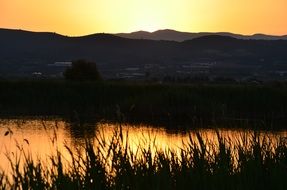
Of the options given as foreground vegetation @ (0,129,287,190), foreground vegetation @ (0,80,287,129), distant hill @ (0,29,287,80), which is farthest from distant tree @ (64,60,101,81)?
distant hill @ (0,29,287,80)

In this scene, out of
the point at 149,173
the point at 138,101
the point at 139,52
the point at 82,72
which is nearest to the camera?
the point at 149,173

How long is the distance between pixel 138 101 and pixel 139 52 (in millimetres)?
92384

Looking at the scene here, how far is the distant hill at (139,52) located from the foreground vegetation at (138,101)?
65.5 metres

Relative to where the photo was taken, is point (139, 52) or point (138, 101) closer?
point (138, 101)

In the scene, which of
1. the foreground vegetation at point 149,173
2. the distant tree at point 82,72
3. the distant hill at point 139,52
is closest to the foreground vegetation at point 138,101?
the distant tree at point 82,72

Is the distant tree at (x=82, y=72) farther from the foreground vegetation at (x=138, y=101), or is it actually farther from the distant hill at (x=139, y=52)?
the distant hill at (x=139, y=52)

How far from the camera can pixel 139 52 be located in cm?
12375

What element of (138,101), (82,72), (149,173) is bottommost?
(138,101)

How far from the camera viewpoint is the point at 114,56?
118312mm

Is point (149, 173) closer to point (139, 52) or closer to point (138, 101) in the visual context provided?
point (138, 101)

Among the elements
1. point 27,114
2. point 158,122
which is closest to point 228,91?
point 158,122

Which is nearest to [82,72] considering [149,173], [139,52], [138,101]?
[138,101]

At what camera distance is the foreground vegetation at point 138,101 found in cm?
3017

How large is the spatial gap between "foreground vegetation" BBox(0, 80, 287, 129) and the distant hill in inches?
2579
